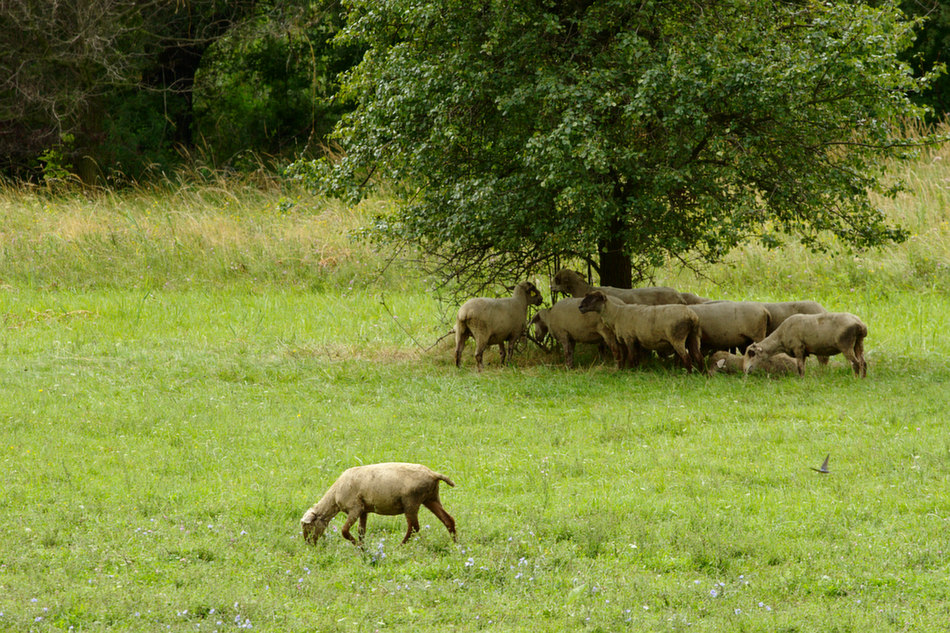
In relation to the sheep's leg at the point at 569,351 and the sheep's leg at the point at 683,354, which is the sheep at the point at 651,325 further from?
the sheep's leg at the point at 569,351

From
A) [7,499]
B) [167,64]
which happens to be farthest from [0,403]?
[167,64]

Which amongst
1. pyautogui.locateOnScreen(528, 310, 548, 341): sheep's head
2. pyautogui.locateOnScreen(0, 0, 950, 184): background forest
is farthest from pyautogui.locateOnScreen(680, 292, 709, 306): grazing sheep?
pyautogui.locateOnScreen(0, 0, 950, 184): background forest

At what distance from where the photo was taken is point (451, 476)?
8562 millimetres

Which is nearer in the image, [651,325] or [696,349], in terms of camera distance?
[651,325]

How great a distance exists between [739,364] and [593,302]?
1.84m

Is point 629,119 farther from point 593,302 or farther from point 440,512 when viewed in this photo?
point 440,512

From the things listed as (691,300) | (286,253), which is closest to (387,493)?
(691,300)

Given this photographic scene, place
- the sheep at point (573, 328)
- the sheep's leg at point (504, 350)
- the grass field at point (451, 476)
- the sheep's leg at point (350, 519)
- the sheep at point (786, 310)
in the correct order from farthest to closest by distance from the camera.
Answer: the sheep's leg at point (504, 350) → the sheep at point (573, 328) → the sheep at point (786, 310) → the sheep's leg at point (350, 519) → the grass field at point (451, 476)

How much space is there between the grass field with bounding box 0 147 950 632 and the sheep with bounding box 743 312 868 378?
1.00 feet

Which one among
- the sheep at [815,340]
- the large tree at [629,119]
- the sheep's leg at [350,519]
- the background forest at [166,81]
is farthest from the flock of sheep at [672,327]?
the background forest at [166,81]

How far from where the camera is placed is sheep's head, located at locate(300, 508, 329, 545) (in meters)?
6.71

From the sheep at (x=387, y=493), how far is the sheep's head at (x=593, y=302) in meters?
6.34

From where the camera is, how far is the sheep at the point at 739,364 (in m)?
12.2

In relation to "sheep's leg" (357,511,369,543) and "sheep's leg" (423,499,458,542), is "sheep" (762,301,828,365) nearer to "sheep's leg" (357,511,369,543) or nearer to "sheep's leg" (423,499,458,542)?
"sheep's leg" (423,499,458,542)
